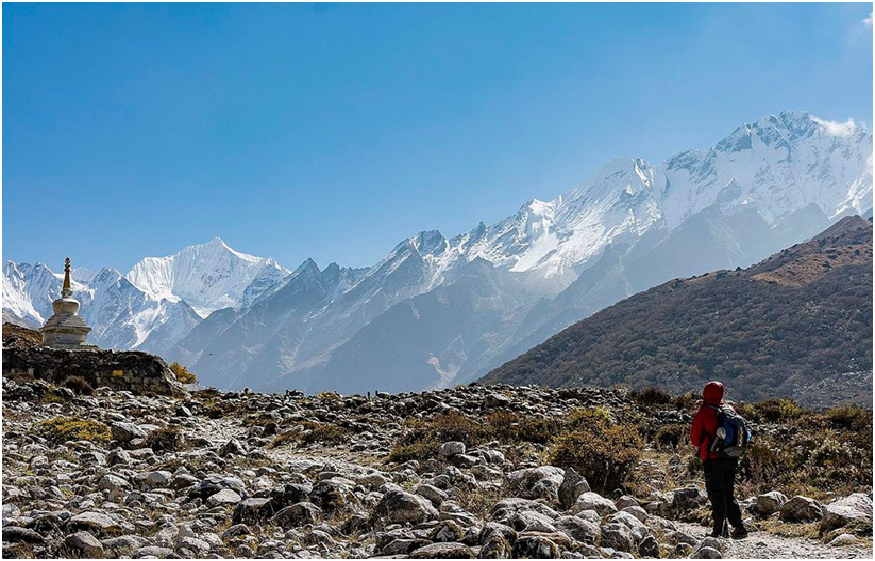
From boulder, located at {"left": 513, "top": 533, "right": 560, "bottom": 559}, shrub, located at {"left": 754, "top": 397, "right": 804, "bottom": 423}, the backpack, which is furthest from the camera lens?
shrub, located at {"left": 754, "top": 397, "right": 804, "bottom": 423}

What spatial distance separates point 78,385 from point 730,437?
20956 millimetres

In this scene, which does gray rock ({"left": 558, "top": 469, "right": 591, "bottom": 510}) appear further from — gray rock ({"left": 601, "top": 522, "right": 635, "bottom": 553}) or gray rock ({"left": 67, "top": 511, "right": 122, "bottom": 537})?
gray rock ({"left": 67, "top": 511, "right": 122, "bottom": 537})

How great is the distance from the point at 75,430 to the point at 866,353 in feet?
370

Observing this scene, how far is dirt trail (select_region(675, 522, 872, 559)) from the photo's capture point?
7566 millimetres

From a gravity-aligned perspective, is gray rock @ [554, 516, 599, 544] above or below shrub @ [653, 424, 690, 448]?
below

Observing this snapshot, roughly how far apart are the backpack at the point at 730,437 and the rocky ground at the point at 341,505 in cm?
95

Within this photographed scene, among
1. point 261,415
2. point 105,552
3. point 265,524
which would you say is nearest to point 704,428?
point 265,524

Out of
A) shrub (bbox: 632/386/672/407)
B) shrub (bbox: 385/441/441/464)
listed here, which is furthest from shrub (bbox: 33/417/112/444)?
shrub (bbox: 632/386/672/407)

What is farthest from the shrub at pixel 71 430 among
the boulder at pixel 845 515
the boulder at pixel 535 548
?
the boulder at pixel 845 515

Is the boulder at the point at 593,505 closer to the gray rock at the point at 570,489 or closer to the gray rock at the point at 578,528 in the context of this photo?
the gray rock at the point at 570,489

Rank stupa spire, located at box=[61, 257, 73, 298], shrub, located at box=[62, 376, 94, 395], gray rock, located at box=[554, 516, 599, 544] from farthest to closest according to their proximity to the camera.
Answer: stupa spire, located at box=[61, 257, 73, 298], shrub, located at box=[62, 376, 94, 395], gray rock, located at box=[554, 516, 599, 544]

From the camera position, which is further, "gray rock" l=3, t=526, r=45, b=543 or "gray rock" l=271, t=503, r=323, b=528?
"gray rock" l=271, t=503, r=323, b=528

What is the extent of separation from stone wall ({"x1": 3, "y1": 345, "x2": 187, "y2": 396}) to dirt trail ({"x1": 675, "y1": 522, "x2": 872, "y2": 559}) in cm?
2141

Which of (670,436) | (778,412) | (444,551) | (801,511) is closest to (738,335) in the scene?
(778,412)
